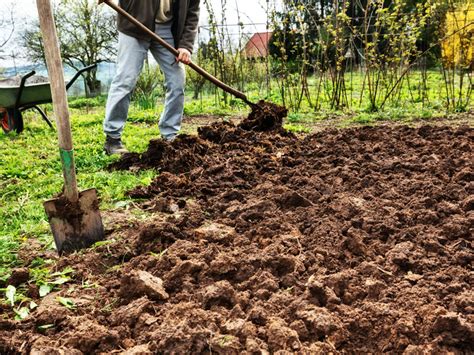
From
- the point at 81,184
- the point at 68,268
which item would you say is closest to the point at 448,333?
the point at 68,268

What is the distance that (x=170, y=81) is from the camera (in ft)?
16.6

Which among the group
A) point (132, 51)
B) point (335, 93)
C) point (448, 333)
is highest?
point (132, 51)

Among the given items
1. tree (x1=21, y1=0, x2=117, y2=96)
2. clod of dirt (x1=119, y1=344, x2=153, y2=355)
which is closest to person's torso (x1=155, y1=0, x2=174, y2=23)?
clod of dirt (x1=119, y1=344, x2=153, y2=355)

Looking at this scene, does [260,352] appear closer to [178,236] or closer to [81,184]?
[178,236]

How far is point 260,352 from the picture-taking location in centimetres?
161

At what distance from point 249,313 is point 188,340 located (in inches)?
11.0

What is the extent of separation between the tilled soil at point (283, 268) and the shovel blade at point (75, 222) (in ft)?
0.44

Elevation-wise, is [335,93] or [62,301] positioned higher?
[335,93]

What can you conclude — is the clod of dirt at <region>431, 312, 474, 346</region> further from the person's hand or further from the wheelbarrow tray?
the wheelbarrow tray

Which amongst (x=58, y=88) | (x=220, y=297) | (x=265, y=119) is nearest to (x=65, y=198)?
(x=58, y=88)

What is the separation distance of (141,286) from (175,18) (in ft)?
12.1

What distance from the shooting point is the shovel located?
247 centimetres

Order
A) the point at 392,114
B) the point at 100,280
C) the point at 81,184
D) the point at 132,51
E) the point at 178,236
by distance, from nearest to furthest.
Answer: the point at 100,280 → the point at 178,236 → the point at 81,184 → the point at 132,51 → the point at 392,114

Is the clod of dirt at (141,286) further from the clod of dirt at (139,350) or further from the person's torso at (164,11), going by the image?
the person's torso at (164,11)
